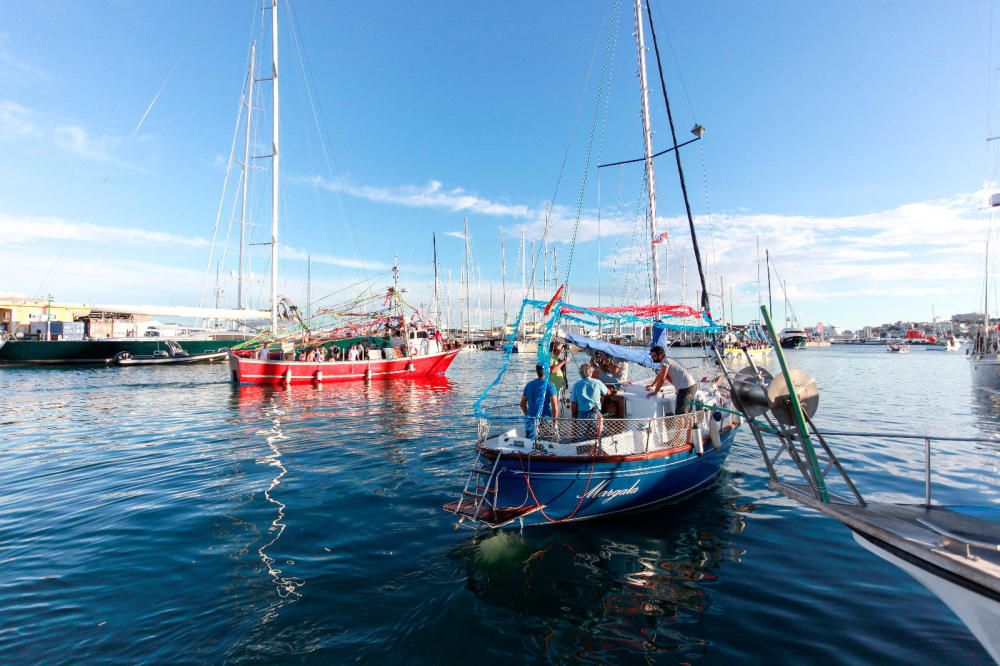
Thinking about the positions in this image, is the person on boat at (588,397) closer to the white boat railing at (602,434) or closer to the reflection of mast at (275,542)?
the white boat railing at (602,434)

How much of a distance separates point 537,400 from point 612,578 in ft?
9.33

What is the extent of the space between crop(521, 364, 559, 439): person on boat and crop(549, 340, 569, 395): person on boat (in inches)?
66.6

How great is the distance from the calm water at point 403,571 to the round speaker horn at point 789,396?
2.35 meters

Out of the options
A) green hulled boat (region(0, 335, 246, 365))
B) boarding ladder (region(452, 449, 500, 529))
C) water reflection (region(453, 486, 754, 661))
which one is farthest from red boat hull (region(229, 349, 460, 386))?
green hulled boat (region(0, 335, 246, 365))

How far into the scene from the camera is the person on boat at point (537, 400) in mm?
7520

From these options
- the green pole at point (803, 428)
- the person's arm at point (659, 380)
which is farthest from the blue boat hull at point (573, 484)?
the green pole at point (803, 428)

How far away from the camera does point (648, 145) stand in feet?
52.5

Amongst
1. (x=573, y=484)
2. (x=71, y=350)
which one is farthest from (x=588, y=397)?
(x=71, y=350)

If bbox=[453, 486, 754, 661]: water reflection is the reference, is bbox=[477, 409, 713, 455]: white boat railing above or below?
above

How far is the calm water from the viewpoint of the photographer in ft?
14.8

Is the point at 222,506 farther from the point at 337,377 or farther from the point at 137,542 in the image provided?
the point at 337,377

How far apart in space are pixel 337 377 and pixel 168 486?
19.9 metres

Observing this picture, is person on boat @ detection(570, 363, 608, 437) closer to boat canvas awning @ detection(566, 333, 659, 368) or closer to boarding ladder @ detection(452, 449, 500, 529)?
boarding ladder @ detection(452, 449, 500, 529)

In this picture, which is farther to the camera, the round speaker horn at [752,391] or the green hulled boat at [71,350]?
the green hulled boat at [71,350]
